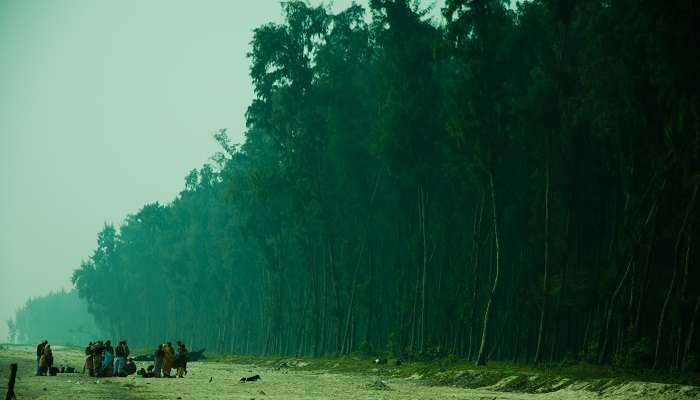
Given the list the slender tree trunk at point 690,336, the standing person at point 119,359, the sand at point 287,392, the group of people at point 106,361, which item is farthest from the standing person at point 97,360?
the slender tree trunk at point 690,336

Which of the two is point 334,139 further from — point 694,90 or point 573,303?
point 694,90

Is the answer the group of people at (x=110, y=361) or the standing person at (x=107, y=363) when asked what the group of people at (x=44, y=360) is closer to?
the group of people at (x=110, y=361)

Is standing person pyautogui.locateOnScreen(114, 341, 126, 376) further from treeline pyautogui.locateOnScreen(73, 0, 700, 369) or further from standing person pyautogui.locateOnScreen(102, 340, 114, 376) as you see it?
treeline pyautogui.locateOnScreen(73, 0, 700, 369)

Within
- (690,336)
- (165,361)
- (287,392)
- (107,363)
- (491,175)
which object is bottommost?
(287,392)

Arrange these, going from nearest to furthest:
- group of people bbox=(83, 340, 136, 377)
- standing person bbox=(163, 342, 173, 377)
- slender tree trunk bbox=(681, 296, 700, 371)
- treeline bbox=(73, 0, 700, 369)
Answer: slender tree trunk bbox=(681, 296, 700, 371) → treeline bbox=(73, 0, 700, 369) → standing person bbox=(163, 342, 173, 377) → group of people bbox=(83, 340, 136, 377)

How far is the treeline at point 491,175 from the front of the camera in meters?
41.1

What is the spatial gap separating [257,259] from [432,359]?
48875 millimetres

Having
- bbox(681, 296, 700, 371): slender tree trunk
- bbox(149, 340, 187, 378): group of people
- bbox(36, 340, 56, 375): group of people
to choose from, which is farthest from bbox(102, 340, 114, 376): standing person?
bbox(681, 296, 700, 371): slender tree trunk

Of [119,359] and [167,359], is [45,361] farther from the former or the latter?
[167,359]

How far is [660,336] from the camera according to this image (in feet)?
130

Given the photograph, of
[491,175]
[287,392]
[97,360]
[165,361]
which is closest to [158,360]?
[165,361]

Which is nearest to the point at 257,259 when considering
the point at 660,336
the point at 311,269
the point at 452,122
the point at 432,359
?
the point at 311,269

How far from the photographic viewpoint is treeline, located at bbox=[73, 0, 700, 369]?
41.1m

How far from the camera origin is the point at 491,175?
50.6 metres
